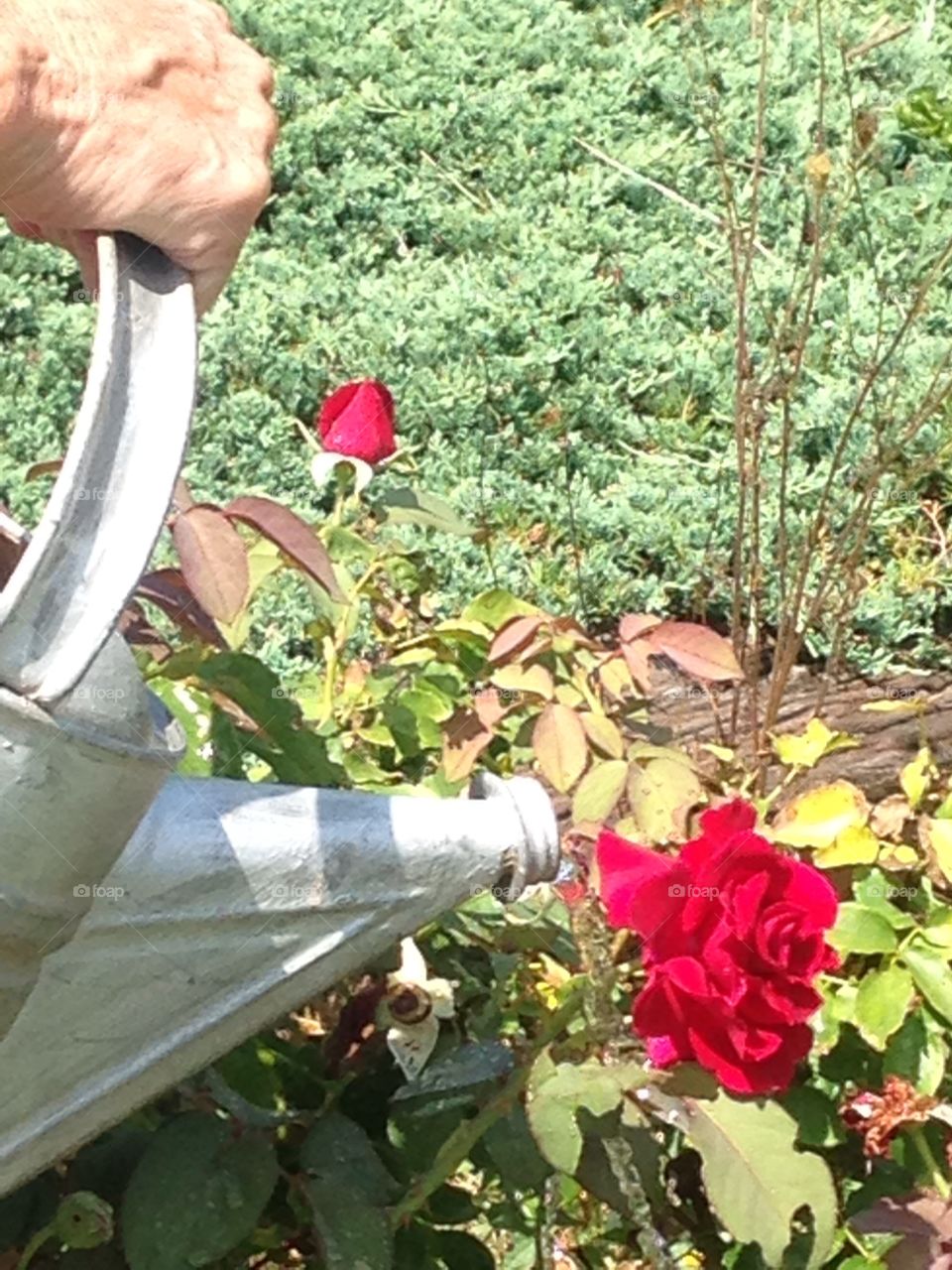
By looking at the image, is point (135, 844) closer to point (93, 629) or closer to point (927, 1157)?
point (93, 629)

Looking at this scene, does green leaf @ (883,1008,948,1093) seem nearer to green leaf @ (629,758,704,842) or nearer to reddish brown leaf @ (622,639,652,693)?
green leaf @ (629,758,704,842)

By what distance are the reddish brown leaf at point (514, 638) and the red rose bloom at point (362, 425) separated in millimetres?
282

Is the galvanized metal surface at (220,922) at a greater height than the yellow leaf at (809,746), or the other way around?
the galvanized metal surface at (220,922)

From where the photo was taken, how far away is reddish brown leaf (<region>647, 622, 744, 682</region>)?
64.0 inches

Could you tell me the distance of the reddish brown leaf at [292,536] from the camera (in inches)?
55.9

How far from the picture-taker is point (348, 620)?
6.12 ft

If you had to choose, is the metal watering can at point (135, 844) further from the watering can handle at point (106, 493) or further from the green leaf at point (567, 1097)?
the green leaf at point (567, 1097)

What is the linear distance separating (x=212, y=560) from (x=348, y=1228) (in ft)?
1.54

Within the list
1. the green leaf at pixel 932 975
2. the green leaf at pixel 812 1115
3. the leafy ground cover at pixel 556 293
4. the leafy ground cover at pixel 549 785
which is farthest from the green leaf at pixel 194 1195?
the leafy ground cover at pixel 556 293

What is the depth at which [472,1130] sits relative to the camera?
134 cm

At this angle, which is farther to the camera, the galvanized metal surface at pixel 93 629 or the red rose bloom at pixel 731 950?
the red rose bloom at pixel 731 950

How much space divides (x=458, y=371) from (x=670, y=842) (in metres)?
1.95

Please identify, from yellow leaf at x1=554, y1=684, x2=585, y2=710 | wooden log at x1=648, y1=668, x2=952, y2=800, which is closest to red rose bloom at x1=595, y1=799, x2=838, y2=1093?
yellow leaf at x1=554, y1=684, x2=585, y2=710

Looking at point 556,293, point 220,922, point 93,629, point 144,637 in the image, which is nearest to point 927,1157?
point 220,922
